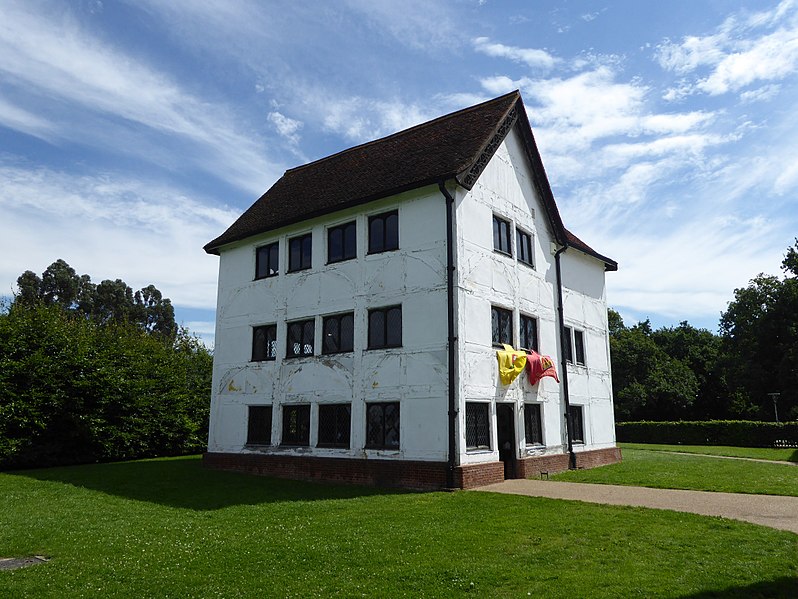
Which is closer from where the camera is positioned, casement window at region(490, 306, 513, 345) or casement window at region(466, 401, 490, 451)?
casement window at region(466, 401, 490, 451)

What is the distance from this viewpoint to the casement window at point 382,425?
18047 mm

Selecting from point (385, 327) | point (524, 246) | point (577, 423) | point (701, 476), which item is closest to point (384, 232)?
point (385, 327)

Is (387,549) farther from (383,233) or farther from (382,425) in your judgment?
(383,233)

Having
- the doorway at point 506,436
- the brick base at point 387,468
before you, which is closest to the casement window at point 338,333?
the brick base at point 387,468

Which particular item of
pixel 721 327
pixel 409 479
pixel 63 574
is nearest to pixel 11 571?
pixel 63 574

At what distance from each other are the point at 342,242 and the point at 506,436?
864 cm

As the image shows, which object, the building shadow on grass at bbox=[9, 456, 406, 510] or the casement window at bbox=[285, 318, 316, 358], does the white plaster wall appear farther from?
the building shadow on grass at bbox=[9, 456, 406, 510]

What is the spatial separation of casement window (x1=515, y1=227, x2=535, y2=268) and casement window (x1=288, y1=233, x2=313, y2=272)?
7.53 m

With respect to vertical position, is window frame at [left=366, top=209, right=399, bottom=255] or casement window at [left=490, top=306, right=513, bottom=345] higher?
window frame at [left=366, top=209, right=399, bottom=255]

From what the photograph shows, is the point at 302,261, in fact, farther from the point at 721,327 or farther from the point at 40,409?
the point at 721,327

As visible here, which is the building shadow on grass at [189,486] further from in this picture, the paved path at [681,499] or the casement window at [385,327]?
the casement window at [385,327]

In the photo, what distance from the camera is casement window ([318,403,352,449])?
63.3ft

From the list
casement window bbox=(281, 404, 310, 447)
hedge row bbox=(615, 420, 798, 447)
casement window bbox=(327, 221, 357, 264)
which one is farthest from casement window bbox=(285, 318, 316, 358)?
hedge row bbox=(615, 420, 798, 447)

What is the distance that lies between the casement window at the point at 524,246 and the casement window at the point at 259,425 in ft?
35.3
